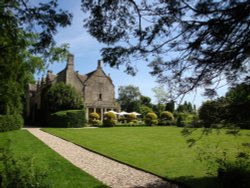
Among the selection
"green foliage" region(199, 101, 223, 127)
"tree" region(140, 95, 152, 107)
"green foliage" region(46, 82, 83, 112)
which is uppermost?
"tree" region(140, 95, 152, 107)

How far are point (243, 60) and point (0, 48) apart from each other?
5.29 m

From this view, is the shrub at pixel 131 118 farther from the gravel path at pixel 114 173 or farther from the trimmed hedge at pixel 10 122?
the gravel path at pixel 114 173

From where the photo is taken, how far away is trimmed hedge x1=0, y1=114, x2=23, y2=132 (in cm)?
2338

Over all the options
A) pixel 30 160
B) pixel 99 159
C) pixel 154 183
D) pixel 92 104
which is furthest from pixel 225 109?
pixel 92 104

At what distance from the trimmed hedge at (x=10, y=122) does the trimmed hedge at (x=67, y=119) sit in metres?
6.00

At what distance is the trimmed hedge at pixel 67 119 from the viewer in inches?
1243

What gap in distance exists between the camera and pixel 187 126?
18.0ft

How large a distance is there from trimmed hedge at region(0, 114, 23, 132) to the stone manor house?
12.8 metres

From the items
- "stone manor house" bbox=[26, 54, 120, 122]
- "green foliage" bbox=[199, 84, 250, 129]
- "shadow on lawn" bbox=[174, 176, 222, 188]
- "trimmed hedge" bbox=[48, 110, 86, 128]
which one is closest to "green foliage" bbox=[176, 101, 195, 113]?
"green foliage" bbox=[199, 84, 250, 129]

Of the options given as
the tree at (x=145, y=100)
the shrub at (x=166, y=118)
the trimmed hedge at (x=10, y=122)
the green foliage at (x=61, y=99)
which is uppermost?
the tree at (x=145, y=100)

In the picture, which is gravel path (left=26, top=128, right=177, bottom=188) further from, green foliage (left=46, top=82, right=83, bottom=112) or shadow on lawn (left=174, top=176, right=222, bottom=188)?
green foliage (left=46, top=82, right=83, bottom=112)

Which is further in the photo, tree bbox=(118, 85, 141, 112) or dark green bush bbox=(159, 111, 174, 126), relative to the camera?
tree bbox=(118, 85, 141, 112)

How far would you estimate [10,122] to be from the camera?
961 inches

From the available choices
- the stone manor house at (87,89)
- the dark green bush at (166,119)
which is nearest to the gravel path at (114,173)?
the stone manor house at (87,89)
